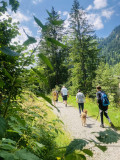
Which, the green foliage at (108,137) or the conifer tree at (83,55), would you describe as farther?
the conifer tree at (83,55)

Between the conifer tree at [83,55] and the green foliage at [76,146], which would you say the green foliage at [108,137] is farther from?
the conifer tree at [83,55]

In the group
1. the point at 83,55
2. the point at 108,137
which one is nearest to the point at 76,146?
the point at 108,137

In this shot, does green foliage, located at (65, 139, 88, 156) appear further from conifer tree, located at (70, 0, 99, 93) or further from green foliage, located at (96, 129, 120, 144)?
conifer tree, located at (70, 0, 99, 93)

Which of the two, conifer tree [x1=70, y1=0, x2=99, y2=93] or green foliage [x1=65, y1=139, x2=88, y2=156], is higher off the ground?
conifer tree [x1=70, y1=0, x2=99, y2=93]

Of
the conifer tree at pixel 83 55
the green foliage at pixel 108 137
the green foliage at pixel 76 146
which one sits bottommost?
the green foliage at pixel 76 146

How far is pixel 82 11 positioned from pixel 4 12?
23.7 metres

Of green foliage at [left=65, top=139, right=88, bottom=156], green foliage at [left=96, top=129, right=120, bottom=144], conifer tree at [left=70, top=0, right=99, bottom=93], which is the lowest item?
green foliage at [left=65, top=139, right=88, bottom=156]

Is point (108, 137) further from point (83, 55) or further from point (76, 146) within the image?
point (83, 55)

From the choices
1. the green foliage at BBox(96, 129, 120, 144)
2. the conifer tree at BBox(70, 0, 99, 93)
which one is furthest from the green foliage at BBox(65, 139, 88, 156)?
the conifer tree at BBox(70, 0, 99, 93)

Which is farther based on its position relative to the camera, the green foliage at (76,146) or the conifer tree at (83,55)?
the conifer tree at (83,55)

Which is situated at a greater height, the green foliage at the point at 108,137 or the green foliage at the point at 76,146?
the green foliage at the point at 108,137

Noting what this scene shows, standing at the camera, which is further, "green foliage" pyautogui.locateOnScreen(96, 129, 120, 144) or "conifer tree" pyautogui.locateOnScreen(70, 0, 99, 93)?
Result: "conifer tree" pyautogui.locateOnScreen(70, 0, 99, 93)

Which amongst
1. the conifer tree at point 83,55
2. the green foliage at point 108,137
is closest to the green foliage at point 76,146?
the green foliage at point 108,137

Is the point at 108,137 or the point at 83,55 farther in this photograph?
the point at 83,55
